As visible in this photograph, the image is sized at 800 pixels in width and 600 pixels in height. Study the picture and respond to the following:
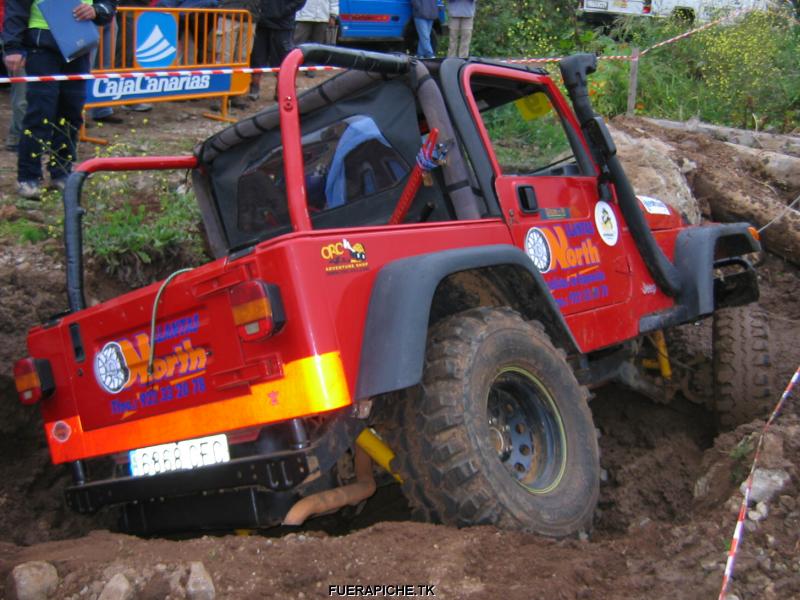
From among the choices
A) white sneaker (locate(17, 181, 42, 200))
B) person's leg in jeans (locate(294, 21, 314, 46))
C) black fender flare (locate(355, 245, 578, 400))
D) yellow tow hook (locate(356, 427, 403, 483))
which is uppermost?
person's leg in jeans (locate(294, 21, 314, 46))

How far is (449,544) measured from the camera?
9.65ft

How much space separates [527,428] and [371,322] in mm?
913

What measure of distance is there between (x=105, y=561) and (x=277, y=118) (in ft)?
7.27

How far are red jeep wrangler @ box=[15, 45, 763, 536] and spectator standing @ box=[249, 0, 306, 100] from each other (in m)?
5.22

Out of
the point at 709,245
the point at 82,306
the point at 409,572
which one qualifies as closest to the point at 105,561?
the point at 409,572

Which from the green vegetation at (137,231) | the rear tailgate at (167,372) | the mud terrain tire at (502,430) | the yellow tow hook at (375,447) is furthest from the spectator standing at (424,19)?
the yellow tow hook at (375,447)

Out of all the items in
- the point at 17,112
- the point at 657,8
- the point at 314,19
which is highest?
the point at 314,19

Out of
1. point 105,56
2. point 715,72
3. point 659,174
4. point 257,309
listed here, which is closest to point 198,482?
point 257,309

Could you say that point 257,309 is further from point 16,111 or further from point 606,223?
point 16,111

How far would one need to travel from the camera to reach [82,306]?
3850 millimetres

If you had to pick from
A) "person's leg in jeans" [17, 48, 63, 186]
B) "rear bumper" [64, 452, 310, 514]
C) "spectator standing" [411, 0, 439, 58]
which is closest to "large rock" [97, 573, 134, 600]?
"rear bumper" [64, 452, 310, 514]

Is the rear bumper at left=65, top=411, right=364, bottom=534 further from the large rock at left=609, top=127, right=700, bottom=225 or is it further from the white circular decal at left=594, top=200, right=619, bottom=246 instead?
the large rock at left=609, top=127, right=700, bottom=225

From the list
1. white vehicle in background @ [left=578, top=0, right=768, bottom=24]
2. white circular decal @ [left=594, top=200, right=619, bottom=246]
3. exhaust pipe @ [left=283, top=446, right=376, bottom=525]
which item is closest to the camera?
exhaust pipe @ [left=283, top=446, right=376, bottom=525]

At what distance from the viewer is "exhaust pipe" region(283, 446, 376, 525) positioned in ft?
10.5
